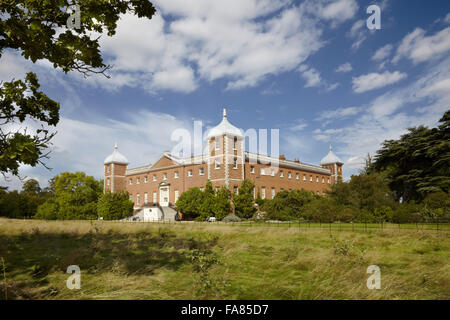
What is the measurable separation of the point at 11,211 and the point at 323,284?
52468mm

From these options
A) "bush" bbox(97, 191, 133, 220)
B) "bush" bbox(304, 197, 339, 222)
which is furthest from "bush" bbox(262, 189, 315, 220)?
"bush" bbox(97, 191, 133, 220)

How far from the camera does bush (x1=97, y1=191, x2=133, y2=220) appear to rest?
151 feet

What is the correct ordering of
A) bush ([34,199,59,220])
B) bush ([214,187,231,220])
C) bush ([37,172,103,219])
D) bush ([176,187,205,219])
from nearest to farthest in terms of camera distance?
bush ([214,187,231,220]) → bush ([176,187,205,219]) → bush ([34,199,59,220]) → bush ([37,172,103,219])

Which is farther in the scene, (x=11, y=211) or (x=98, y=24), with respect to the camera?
(x=11, y=211)

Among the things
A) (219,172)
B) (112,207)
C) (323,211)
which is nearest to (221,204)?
(219,172)

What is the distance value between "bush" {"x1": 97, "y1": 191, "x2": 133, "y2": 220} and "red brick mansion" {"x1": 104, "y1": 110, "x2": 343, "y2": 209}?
4.66 meters

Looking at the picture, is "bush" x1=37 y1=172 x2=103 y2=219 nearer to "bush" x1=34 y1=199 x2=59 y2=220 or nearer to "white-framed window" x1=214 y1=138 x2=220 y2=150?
"bush" x1=34 y1=199 x2=59 y2=220

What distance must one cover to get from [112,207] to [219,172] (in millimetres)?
17814

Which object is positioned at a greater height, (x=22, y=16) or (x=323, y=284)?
(x=22, y=16)

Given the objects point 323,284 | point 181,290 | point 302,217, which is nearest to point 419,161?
point 302,217

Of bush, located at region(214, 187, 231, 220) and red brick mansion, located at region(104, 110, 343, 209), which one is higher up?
red brick mansion, located at region(104, 110, 343, 209)

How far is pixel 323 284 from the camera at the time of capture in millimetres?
7008

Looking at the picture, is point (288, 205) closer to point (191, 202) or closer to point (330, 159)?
point (191, 202)
